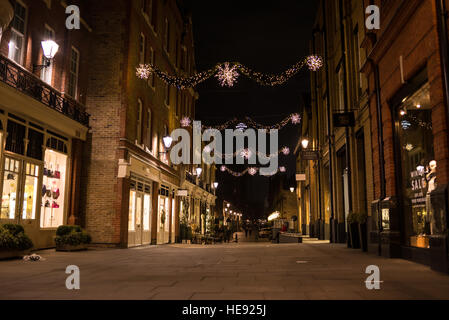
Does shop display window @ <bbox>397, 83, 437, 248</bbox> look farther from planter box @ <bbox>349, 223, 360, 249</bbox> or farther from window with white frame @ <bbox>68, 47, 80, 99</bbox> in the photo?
window with white frame @ <bbox>68, 47, 80, 99</bbox>

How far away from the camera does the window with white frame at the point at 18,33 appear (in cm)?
1301

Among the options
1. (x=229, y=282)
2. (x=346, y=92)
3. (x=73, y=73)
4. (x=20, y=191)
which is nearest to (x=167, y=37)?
(x=73, y=73)

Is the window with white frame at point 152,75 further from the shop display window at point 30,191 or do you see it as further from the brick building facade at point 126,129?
the shop display window at point 30,191

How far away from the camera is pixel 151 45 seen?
880 inches

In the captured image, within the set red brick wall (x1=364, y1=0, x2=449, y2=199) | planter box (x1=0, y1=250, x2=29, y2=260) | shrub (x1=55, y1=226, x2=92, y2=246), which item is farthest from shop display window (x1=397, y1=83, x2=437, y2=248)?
shrub (x1=55, y1=226, x2=92, y2=246)

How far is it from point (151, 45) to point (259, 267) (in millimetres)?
16565

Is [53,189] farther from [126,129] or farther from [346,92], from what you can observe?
[346,92]

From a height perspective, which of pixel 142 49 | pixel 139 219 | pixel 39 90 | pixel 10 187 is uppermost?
pixel 142 49

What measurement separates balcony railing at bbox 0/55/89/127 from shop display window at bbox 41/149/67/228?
1779mm

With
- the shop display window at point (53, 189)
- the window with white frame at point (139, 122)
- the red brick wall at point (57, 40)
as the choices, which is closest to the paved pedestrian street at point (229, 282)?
the shop display window at point (53, 189)

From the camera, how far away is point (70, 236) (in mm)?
14477

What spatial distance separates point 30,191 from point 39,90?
11.5 ft

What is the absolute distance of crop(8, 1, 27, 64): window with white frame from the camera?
13.0 metres
